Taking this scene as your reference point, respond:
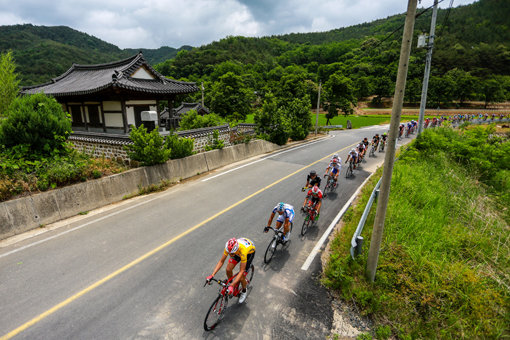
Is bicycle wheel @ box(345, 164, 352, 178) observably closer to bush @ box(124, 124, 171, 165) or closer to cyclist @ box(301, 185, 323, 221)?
cyclist @ box(301, 185, 323, 221)

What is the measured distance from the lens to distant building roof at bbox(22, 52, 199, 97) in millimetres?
15578

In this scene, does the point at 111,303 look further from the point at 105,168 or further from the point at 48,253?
the point at 105,168

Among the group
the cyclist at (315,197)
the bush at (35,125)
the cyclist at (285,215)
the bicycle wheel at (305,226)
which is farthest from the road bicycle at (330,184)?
the bush at (35,125)

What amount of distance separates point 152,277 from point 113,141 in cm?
918

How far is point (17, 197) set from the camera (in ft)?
26.9

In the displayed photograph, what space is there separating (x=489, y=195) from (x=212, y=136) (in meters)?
16.5

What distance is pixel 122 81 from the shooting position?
15328 millimetres

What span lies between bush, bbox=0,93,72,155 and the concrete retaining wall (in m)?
2.74

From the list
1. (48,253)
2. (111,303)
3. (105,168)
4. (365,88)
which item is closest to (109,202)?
(105,168)

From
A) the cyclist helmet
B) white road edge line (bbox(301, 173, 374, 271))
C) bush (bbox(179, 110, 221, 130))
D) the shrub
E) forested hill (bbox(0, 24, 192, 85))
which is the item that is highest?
forested hill (bbox(0, 24, 192, 85))

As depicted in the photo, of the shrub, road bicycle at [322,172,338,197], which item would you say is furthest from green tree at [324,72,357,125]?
road bicycle at [322,172,338,197]

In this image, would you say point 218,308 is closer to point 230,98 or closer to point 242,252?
point 242,252

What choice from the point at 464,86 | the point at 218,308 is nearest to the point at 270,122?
the point at 218,308

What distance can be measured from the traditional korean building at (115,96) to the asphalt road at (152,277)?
343 inches
